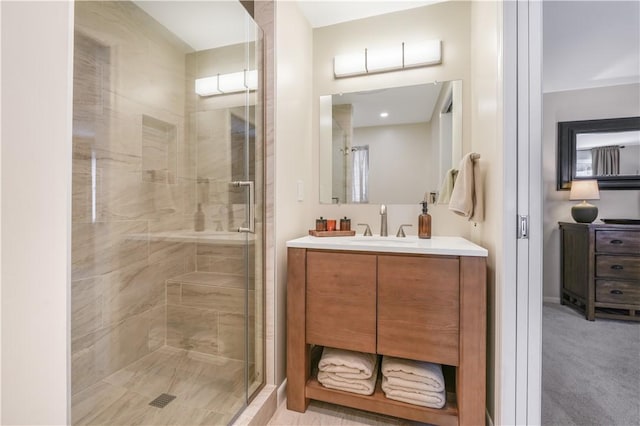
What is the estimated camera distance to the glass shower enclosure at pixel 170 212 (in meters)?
1.33

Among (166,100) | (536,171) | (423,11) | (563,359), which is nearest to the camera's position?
(536,171)

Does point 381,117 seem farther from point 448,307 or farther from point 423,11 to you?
point 448,307

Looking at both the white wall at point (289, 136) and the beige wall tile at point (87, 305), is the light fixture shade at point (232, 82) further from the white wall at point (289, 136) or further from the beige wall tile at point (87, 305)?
the beige wall tile at point (87, 305)

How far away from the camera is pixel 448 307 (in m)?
1.30

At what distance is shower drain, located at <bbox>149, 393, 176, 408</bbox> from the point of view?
1.39 meters

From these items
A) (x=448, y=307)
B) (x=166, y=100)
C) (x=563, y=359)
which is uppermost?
(x=166, y=100)

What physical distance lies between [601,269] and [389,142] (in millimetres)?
1293

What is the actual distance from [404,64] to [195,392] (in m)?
2.30

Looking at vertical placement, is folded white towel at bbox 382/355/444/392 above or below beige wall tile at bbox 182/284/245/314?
below

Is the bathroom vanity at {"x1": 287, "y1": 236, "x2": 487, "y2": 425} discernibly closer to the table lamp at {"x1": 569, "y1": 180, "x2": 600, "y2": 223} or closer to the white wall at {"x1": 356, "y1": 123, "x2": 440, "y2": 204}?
the table lamp at {"x1": 569, "y1": 180, "x2": 600, "y2": 223}

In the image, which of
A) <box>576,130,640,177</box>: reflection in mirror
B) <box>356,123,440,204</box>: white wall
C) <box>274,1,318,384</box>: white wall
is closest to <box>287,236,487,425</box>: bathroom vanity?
<box>274,1,318,384</box>: white wall

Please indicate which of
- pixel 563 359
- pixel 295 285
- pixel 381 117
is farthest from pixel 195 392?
pixel 381 117

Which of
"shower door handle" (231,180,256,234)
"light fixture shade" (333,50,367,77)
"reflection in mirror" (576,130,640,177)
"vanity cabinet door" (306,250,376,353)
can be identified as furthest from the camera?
"light fixture shade" (333,50,367,77)

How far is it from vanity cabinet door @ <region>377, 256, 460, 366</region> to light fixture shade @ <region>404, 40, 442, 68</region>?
4.37ft
